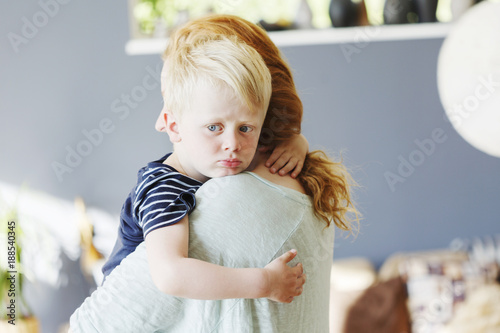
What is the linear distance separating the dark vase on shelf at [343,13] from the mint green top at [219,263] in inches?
101

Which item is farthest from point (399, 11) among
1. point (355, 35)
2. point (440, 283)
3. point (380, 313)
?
point (380, 313)

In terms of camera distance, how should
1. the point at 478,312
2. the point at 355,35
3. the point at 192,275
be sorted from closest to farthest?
the point at 192,275 → the point at 478,312 → the point at 355,35

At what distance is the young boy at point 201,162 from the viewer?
2.37 feet

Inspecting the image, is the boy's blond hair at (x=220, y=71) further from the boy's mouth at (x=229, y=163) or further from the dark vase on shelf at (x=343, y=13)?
the dark vase on shelf at (x=343, y=13)

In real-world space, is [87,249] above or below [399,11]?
below

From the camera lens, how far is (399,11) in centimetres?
317

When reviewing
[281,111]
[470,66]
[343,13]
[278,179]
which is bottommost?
[278,179]

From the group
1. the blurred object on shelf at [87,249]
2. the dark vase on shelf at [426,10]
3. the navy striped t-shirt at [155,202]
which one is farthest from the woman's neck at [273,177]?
the dark vase on shelf at [426,10]

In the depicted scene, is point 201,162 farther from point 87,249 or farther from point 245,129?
→ point 87,249

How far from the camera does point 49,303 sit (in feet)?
10.9

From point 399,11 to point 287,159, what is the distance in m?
2.58

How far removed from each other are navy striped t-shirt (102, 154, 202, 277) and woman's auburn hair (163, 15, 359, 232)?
20 centimetres

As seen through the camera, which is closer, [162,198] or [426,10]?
[162,198]


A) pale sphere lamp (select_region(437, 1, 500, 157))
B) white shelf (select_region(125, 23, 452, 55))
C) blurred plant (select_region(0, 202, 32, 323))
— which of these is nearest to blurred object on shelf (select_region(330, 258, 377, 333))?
pale sphere lamp (select_region(437, 1, 500, 157))
